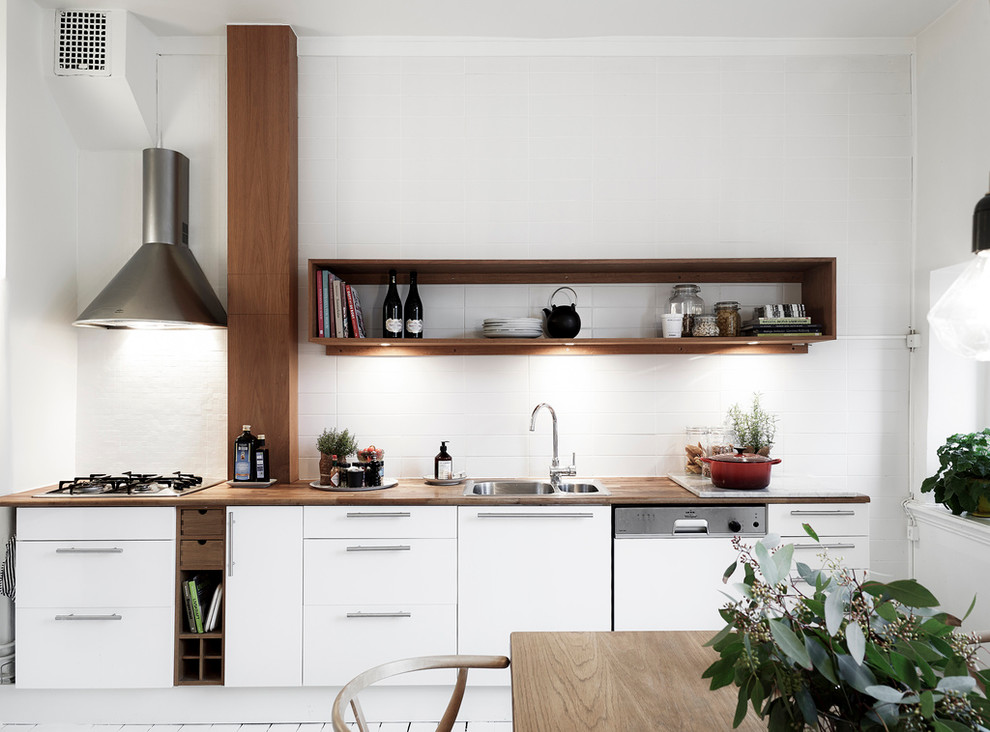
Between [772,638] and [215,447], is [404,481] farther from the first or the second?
[772,638]

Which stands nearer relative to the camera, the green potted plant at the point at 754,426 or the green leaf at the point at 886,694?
the green leaf at the point at 886,694

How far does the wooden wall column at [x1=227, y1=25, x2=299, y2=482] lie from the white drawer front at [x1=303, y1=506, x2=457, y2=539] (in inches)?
21.5

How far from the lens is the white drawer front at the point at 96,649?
2736 millimetres

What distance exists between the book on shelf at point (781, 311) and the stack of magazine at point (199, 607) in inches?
111

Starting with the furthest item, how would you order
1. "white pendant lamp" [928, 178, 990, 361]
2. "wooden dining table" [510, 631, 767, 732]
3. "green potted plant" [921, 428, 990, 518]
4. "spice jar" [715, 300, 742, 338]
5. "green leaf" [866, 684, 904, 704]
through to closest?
"spice jar" [715, 300, 742, 338] → "green potted plant" [921, 428, 990, 518] → "white pendant lamp" [928, 178, 990, 361] → "wooden dining table" [510, 631, 767, 732] → "green leaf" [866, 684, 904, 704]

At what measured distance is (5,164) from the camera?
2.92 metres

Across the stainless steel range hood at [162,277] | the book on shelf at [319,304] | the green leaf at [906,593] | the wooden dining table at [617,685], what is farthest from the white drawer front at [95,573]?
the green leaf at [906,593]

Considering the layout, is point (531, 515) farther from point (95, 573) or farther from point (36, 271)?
point (36, 271)

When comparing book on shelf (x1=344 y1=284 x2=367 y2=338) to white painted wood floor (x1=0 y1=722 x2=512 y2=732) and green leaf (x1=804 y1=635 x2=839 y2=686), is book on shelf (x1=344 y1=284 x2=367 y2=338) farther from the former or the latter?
green leaf (x1=804 y1=635 x2=839 y2=686)

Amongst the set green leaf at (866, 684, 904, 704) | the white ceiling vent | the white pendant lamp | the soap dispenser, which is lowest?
the soap dispenser

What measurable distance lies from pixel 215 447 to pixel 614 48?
2988 mm

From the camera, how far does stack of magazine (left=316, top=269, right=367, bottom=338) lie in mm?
3137

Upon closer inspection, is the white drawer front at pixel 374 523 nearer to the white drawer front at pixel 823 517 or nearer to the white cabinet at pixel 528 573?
the white cabinet at pixel 528 573

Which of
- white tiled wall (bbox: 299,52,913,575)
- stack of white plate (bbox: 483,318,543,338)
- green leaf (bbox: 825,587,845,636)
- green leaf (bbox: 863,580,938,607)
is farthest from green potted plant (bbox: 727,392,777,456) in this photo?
green leaf (bbox: 825,587,845,636)
